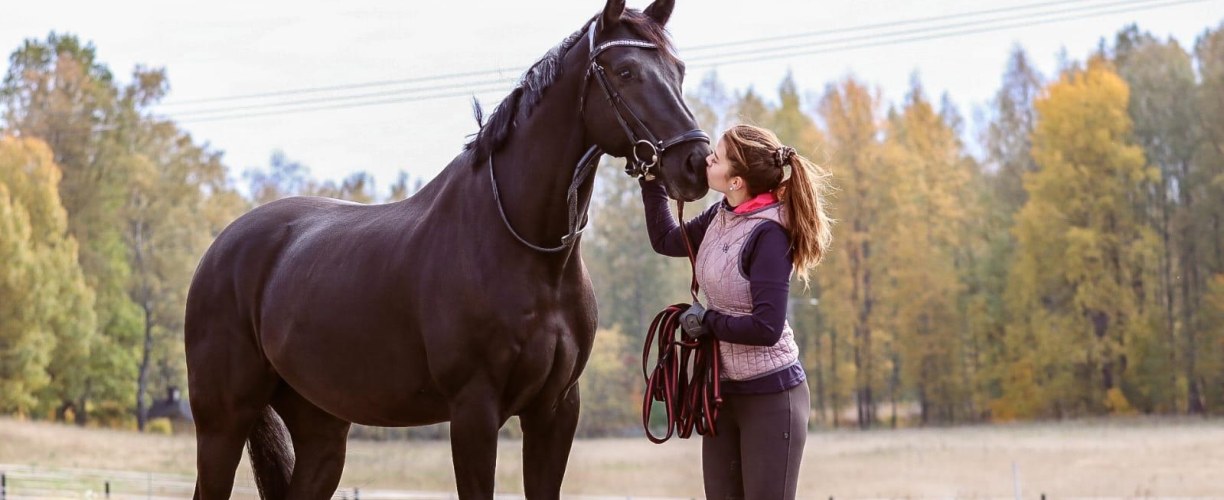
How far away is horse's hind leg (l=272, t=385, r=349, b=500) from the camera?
15.8ft

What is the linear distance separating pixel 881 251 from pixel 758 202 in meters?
27.2

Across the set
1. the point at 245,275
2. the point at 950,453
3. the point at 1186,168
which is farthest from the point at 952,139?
the point at 245,275

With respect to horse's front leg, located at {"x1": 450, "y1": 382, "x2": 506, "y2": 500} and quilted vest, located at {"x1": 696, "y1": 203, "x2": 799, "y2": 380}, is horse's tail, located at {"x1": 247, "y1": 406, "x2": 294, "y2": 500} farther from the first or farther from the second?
quilted vest, located at {"x1": 696, "y1": 203, "x2": 799, "y2": 380}

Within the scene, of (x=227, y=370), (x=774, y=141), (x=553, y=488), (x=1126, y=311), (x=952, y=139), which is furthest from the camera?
(x=952, y=139)

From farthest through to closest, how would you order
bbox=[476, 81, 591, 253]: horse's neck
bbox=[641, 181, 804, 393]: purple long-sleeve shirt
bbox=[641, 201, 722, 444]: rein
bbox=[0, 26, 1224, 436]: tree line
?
bbox=[0, 26, 1224, 436]: tree line, bbox=[476, 81, 591, 253]: horse's neck, bbox=[641, 201, 722, 444]: rein, bbox=[641, 181, 804, 393]: purple long-sleeve shirt

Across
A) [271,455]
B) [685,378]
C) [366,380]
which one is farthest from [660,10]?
[271,455]

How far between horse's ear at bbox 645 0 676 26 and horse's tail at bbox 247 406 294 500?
233cm

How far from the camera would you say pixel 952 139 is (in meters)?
31.9

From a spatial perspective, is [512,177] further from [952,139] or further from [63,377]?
[952,139]

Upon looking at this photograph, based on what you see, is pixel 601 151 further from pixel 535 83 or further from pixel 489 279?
pixel 489 279

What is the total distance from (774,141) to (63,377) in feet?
88.0

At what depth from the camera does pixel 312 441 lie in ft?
16.0

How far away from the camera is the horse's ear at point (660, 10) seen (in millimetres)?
3797

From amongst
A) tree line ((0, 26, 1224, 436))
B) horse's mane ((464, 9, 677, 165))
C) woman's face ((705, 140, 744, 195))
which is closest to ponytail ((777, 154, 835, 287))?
woman's face ((705, 140, 744, 195))
